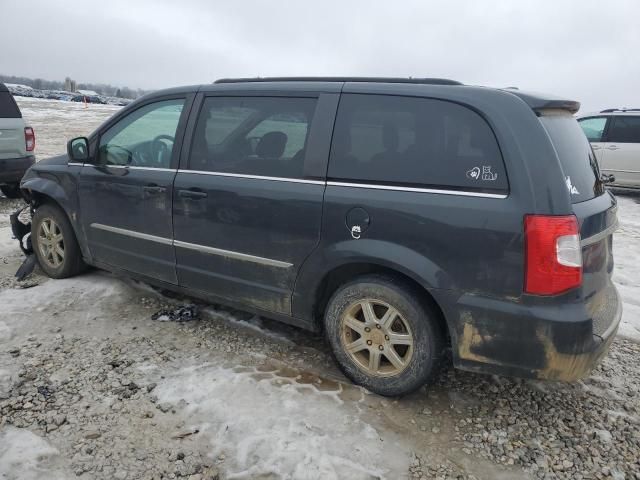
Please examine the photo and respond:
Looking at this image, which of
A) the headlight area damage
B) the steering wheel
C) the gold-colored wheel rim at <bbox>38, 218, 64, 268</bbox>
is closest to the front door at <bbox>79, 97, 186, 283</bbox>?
the steering wheel

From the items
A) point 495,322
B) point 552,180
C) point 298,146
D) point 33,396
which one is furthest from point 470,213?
point 33,396

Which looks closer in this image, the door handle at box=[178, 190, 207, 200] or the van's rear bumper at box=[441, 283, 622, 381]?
the van's rear bumper at box=[441, 283, 622, 381]

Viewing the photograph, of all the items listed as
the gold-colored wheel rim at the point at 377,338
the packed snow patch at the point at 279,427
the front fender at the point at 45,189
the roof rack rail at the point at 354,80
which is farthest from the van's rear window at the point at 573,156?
the front fender at the point at 45,189

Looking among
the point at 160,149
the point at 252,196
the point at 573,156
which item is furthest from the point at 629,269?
the point at 160,149

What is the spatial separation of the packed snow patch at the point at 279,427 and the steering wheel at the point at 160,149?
5.17ft

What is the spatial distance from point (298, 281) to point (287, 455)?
1.06 m

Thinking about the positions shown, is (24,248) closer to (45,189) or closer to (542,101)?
(45,189)

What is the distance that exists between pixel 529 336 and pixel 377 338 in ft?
2.81

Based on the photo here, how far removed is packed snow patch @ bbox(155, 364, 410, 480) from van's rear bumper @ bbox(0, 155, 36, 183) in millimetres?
5859

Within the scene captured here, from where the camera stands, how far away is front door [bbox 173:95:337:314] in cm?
310

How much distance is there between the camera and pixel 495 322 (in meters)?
2.57

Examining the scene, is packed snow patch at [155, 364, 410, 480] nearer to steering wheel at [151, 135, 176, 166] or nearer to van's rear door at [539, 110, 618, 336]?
van's rear door at [539, 110, 618, 336]

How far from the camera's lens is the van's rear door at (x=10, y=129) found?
7.43 metres

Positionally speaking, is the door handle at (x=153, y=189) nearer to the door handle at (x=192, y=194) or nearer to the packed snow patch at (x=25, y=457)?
the door handle at (x=192, y=194)
